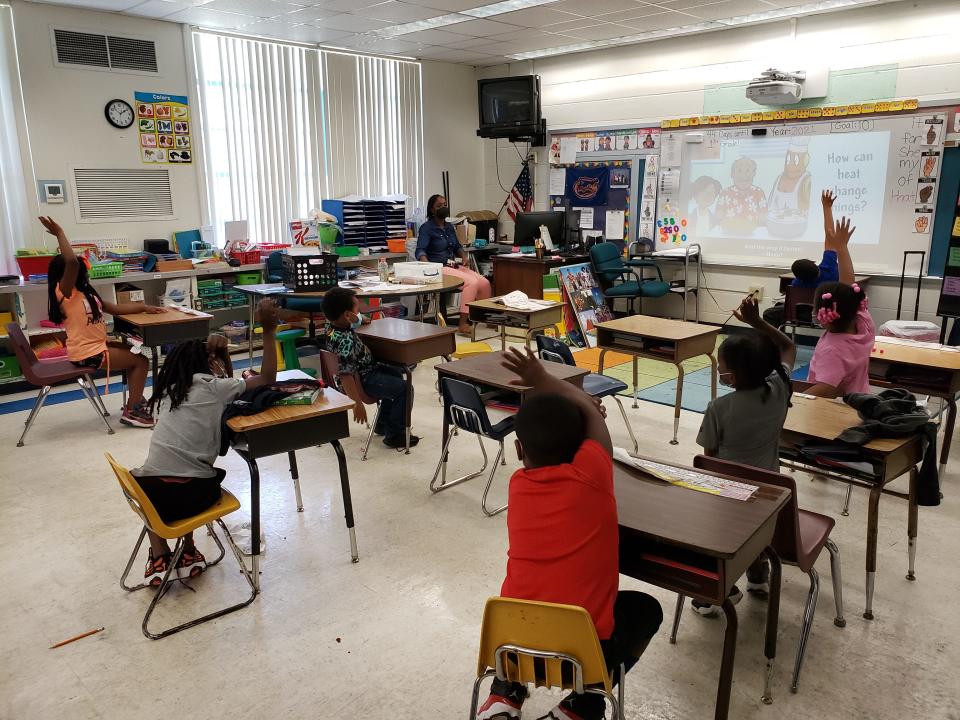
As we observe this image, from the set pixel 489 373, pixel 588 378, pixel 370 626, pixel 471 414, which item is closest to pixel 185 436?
pixel 370 626

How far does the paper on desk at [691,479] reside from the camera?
2.12m

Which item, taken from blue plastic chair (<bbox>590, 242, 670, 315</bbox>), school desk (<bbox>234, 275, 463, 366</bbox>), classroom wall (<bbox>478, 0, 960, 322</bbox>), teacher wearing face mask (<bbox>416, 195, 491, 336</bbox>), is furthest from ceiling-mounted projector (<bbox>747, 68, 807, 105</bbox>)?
school desk (<bbox>234, 275, 463, 366</bbox>)

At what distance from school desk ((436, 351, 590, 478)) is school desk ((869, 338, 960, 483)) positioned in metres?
1.59

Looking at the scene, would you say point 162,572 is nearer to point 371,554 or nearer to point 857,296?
point 371,554

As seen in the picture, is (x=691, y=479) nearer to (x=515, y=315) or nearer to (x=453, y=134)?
(x=515, y=315)

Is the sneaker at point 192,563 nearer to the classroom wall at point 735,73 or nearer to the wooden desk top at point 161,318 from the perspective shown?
the wooden desk top at point 161,318

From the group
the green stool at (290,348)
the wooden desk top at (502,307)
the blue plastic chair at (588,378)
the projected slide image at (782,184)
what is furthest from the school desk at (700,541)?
the projected slide image at (782,184)

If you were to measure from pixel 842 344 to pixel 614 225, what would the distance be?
17.6 feet

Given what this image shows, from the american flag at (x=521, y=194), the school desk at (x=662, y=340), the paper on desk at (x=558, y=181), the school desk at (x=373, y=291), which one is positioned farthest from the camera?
the american flag at (x=521, y=194)

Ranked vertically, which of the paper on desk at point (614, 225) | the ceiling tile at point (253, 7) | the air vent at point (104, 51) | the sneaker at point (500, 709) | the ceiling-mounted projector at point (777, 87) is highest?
the ceiling tile at point (253, 7)

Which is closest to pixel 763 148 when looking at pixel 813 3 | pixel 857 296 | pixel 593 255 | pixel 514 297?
pixel 813 3

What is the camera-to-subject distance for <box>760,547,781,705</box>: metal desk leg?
2.13m

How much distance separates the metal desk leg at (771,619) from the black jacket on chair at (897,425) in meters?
0.72

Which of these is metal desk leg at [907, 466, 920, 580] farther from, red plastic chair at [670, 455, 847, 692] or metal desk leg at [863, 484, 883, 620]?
red plastic chair at [670, 455, 847, 692]
